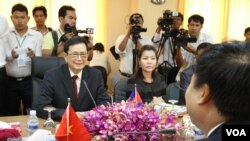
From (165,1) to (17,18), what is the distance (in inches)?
109

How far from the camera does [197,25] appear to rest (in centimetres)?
430

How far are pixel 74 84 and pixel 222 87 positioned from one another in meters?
1.82

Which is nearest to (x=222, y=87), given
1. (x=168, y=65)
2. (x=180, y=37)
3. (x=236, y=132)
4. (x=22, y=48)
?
(x=236, y=132)

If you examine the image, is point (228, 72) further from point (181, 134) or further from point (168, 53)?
point (168, 53)

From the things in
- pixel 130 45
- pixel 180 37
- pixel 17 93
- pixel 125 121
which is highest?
pixel 180 37

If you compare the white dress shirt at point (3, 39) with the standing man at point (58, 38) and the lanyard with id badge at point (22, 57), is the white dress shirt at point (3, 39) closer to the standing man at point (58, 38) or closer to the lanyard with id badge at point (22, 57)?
the lanyard with id badge at point (22, 57)

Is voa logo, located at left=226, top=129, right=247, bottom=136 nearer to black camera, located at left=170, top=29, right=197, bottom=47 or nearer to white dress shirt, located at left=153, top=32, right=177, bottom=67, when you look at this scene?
black camera, located at left=170, top=29, right=197, bottom=47

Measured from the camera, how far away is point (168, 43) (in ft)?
14.2

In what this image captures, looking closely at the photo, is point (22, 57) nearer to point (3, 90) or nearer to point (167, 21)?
point (3, 90)

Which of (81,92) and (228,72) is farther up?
(228,72)

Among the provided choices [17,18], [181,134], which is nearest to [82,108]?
[181,134]

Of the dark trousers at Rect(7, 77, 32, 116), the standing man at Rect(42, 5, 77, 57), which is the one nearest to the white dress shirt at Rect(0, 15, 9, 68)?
the dark trousers at Rect(7, 77, 32, 116)

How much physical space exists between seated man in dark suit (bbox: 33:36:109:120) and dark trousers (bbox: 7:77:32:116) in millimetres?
964

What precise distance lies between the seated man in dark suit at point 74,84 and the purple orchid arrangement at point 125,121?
94 cm
